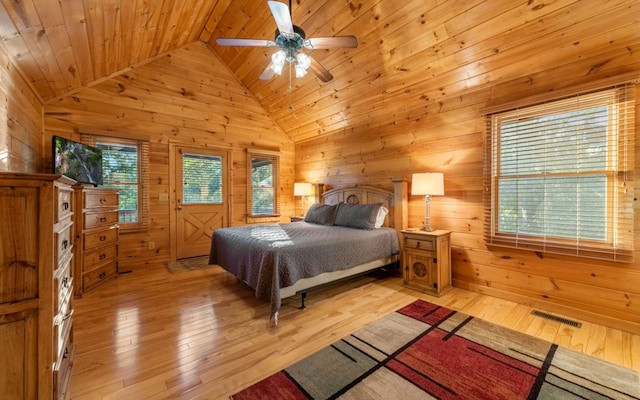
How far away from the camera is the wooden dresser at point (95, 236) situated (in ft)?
10.1

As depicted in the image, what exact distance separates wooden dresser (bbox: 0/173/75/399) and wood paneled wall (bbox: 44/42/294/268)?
137 inches

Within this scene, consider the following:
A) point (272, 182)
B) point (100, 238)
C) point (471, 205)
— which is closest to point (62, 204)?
point (100, 238)

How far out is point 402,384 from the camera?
164 cm

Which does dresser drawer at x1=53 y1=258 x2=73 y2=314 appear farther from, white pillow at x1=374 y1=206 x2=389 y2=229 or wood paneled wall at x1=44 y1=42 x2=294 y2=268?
white pillow at x1=374 y1=206 x2=389 y2=229

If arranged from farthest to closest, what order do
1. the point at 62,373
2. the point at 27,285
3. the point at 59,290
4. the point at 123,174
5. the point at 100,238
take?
the point at 123,174, the point at 100,238, the point at 62,373, the point at 59,290, the point at 27,285

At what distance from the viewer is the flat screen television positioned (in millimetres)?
3184

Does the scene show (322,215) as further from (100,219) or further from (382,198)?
(100,219)

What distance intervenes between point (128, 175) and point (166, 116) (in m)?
Answer: 1.14

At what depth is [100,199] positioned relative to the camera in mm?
3436

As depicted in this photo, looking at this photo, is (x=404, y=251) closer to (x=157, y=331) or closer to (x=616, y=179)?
(x=616, y=179)

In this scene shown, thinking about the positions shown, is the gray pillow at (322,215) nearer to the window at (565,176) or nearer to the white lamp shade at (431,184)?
the white lamp shade at (431,184)

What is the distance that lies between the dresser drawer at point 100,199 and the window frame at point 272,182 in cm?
219

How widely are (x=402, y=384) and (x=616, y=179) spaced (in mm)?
2542

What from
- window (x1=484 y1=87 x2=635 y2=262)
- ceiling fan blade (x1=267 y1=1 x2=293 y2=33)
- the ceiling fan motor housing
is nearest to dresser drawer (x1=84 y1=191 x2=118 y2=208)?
the ceiling fan motor housing
